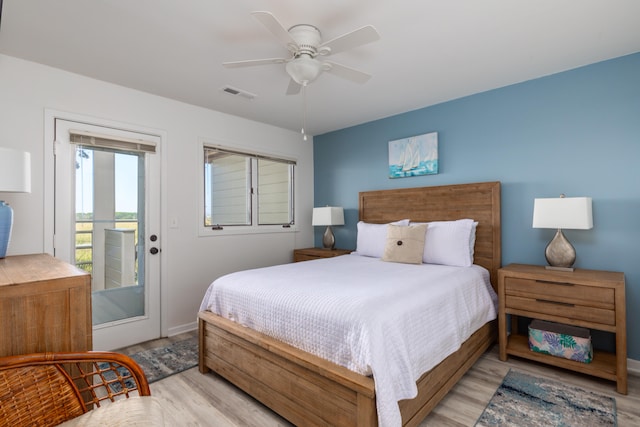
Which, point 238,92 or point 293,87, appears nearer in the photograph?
point 293,87

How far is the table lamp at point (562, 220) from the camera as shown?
2398 millimetres

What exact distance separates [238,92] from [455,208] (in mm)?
2531

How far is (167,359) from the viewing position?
2.75m

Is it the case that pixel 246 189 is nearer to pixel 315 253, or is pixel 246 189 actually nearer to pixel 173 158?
pixel 173 158

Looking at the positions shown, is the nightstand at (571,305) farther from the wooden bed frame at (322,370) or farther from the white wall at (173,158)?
the white wall at (173,158)

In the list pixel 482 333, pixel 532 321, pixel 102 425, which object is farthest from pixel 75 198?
pixel 532 321

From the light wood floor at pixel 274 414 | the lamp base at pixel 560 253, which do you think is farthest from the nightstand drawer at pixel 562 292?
the light wood floor at pixel 274 414

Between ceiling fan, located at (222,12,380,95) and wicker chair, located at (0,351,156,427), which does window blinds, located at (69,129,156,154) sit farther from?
wicker chair, located at (0,351,156,427)

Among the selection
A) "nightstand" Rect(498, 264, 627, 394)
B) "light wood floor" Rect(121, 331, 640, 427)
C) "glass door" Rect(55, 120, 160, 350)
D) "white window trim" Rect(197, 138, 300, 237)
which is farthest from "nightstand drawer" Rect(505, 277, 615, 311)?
"glass door" Rect(55, 120, 160, 350)

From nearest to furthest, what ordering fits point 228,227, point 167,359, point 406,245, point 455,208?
1. point 167,359
2. point 406,245
3. point 455,208
4. point 228,227

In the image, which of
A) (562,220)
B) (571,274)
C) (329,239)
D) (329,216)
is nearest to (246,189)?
(329,216)

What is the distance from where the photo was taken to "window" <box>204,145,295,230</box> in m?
3.77

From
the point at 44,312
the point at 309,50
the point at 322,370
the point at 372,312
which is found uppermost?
the point at 309,50

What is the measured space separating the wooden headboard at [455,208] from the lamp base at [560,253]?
47 cm
